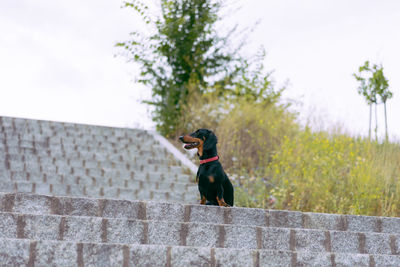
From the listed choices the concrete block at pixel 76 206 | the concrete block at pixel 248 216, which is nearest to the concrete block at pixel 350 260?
the concrete block at pixel 248 216

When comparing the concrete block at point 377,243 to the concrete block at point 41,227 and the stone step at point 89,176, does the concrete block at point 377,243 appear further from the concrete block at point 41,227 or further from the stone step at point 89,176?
the stone step at point 89,176

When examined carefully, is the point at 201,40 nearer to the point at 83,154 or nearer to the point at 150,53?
the point at 150,53

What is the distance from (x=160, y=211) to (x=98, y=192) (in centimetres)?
245

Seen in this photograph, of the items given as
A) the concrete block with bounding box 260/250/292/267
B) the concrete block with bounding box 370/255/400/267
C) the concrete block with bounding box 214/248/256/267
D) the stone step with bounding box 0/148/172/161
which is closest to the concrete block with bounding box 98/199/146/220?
the concrete block with bounding box 214/248/256/267

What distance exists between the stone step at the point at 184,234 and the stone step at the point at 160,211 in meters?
0.39

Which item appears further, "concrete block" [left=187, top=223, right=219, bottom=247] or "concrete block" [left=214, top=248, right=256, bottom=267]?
"concrete block" [left=187, top=223, right=219, bottom=247]

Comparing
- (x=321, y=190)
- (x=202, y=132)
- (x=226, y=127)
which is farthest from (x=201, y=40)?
(x=202, y=132)

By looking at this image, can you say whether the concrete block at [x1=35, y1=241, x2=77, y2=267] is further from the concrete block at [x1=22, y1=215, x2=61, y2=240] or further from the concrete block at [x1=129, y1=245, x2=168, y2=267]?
the concrete block at [x1=22, y1=215, x2=61, y2=240]

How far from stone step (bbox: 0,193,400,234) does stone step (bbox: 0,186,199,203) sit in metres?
2.19

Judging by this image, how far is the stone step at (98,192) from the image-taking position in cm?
598

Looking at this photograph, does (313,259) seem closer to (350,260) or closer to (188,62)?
(350,260)

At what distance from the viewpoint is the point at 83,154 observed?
8047mm

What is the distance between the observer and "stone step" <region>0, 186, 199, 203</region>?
5.98 meters

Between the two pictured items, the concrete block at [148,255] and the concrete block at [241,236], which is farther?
the concrete block at [241,236]
